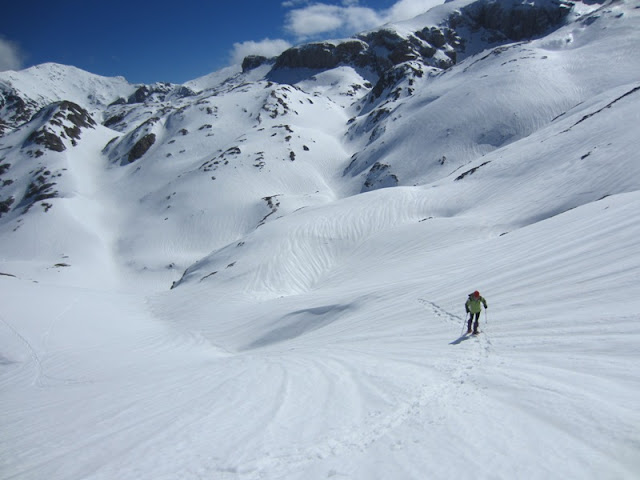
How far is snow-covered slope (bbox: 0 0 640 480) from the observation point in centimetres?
490

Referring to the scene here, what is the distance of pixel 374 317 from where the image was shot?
1321cm

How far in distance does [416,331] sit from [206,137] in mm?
96285

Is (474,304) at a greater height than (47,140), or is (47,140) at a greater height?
(47,140)

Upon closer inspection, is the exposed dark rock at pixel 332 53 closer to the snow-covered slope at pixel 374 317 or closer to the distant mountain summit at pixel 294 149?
the distant mountain summit at pixel 294 149

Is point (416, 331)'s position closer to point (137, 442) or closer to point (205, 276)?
point (137, 442)

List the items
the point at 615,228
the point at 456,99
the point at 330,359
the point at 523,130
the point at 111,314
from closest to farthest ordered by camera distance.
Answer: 1. the point at 330,359
2. the point at 615,228
3. the point at 111,314
4. the point at 523,130
5. the point at 456,99

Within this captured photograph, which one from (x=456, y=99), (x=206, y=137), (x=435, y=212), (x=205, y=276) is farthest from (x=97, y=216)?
(x=456, y=99)

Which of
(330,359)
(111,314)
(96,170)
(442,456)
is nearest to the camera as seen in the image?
(442,456)

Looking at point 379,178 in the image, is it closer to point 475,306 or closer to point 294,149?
point 294,149

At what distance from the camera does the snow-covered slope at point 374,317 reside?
490 centimetres

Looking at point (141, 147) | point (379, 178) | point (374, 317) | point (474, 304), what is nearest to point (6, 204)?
point (141, 147)

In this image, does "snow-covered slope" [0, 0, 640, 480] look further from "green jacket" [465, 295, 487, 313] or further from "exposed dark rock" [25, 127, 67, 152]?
"exposed dark rock" [25, 127, 67, 152]

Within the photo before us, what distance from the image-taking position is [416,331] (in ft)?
35.3

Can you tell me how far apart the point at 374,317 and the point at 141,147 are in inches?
3979
